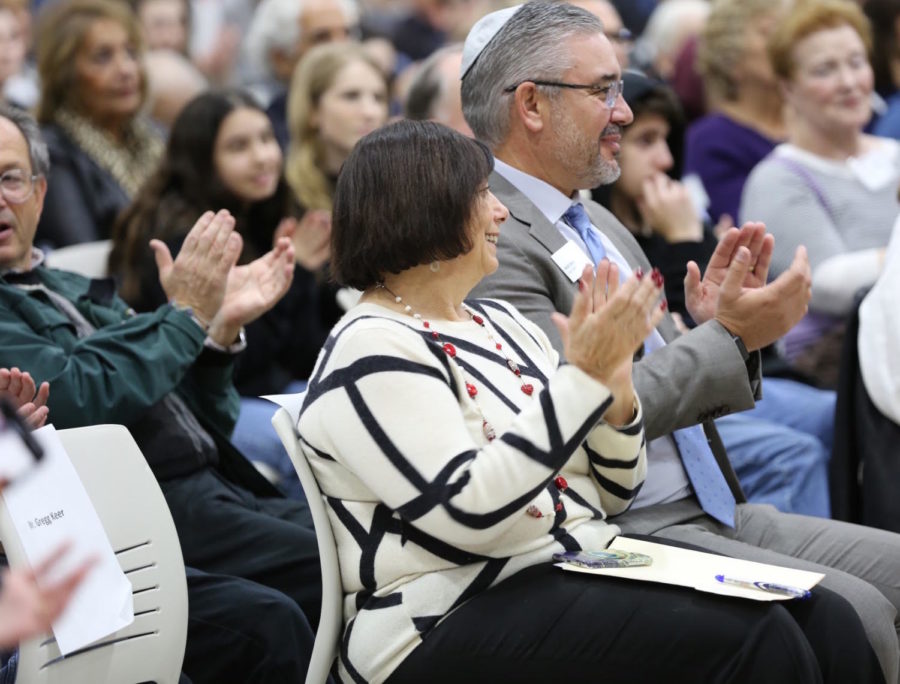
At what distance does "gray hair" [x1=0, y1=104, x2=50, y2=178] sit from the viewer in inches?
113

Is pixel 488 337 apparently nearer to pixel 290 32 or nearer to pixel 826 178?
pixel 826 178

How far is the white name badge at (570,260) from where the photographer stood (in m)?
2.65

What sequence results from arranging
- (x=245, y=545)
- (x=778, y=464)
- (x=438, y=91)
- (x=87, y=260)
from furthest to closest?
(x=438, y=91)
(x=87, y=260)
(x=778, y=464)
(x=245, y=545)

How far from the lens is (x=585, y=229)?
2.80 m

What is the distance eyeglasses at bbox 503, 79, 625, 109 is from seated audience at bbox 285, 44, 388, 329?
1953mm

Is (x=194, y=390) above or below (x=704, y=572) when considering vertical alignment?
below

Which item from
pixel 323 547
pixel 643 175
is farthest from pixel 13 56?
pixel 323 547

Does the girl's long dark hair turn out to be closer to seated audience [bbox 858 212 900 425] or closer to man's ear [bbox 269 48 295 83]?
seated audience [bbox 858 212 900 425]

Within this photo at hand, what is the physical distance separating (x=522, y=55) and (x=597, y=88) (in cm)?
17

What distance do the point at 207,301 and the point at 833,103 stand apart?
241 centimetres

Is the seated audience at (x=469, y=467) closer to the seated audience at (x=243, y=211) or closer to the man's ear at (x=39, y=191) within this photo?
the man's ear at (x=39, y=191)

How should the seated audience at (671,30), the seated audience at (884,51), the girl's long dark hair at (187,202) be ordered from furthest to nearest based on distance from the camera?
the seated audience at (671,30)
the seated audience at (884,51)
the girl's long dark hair at (187,202)

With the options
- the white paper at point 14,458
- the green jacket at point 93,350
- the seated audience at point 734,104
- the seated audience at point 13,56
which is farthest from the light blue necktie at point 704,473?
the seated audience at point 13,56

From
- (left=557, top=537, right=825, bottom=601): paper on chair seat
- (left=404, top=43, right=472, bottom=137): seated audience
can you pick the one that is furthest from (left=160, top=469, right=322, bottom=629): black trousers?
(left=404, top=43, right=472, bottom=137): seated audience
